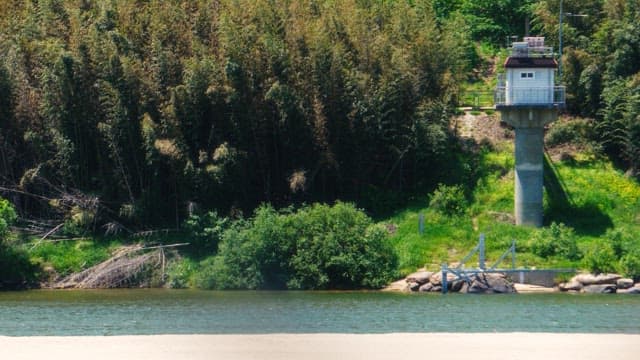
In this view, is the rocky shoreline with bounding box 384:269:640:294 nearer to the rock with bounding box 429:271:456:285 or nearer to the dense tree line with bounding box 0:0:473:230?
the rock with bounding box 429:271:456:285

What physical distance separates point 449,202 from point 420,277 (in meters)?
5.76

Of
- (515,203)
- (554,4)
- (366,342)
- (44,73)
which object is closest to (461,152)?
(515,203)

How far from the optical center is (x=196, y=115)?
189 feet

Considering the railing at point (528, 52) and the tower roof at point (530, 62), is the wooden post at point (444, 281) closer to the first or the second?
the tower roof at point (530, 62)

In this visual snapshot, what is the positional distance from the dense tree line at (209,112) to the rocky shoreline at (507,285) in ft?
28.0

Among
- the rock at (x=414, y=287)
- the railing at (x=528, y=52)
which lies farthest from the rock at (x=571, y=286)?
the railing at (x=528, y=52)

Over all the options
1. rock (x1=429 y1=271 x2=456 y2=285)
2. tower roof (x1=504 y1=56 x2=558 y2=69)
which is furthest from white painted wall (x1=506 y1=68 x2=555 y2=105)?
rock (x1=429 y1=271 x2=456 y2=285)

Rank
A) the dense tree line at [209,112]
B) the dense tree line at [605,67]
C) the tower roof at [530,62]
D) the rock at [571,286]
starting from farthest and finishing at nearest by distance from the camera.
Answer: the dense tree line at [605,67], the dense tree line at [209,112], the tower roof at [530,62], the rock at [571,286]

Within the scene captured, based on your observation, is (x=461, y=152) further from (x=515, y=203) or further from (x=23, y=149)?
(x=23, y=149)

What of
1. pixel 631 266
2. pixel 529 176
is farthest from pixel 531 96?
pixel 631 266

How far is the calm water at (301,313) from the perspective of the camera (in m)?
38.3

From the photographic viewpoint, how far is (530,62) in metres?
56.3

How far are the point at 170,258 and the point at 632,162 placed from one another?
64.7 feet

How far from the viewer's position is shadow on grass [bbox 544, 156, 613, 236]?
180 feet
